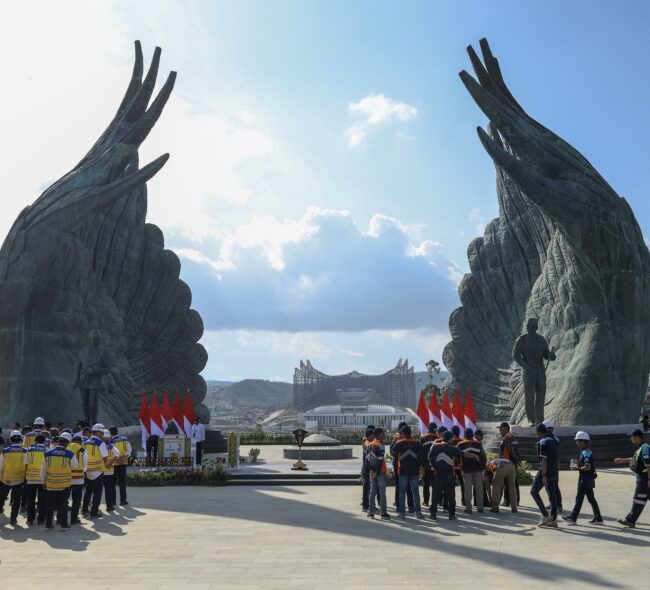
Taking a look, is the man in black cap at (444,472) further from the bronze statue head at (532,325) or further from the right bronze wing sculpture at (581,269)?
the right bronze wing sculpture at (581,269)

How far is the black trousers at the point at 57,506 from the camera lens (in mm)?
11219

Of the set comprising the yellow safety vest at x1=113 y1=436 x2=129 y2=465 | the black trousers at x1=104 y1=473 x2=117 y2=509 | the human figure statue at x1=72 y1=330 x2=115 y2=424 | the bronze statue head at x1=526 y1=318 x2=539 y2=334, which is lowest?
the black trousers at x1=104 y1=473 x2=117 y2=509

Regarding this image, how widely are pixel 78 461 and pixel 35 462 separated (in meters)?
0.85

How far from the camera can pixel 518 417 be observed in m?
31.8

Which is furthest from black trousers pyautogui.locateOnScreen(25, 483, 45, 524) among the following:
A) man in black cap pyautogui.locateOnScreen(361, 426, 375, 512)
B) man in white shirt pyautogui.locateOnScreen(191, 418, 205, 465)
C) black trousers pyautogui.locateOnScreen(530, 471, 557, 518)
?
man in white shirt pyautogui.locateOnScreen(191, 418, 205, 465)

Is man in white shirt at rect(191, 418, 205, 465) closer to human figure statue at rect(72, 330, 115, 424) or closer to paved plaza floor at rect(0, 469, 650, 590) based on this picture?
human figure statue at rect(72, 330, 115, 424)

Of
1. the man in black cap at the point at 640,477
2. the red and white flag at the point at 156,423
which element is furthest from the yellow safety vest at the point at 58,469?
the red and white flag at the point at 156,423

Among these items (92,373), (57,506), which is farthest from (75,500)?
(92,373)

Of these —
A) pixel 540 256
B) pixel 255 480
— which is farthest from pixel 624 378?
pixel 255 480

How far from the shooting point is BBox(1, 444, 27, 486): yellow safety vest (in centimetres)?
1203

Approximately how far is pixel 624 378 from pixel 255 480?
1493 cm

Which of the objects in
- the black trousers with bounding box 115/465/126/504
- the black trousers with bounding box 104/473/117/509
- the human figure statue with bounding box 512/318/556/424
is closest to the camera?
the black trousers with bounding box 104/473/117/509

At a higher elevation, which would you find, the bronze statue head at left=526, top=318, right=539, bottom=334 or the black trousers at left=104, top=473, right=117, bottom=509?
the bronze statue head at left=526, top=318, right=539, bottom=334

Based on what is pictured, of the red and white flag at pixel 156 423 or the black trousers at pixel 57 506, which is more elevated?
the red and white flag at pixel 156 423
